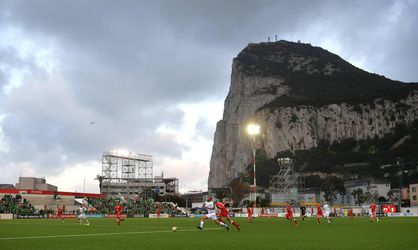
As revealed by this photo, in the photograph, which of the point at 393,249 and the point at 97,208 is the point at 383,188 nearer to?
the point at 97,208

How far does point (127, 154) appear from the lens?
18775 centimetres

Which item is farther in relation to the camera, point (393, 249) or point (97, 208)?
point (97, 208)

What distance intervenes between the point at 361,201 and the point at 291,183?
30.2m

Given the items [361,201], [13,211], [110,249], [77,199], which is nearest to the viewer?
[110,249]

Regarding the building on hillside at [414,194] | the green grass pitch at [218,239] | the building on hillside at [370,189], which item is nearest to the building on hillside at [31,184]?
the building on hillside at [370,189]

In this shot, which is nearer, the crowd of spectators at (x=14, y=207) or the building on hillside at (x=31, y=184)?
the crowd of spectators at (x=14, y=207)

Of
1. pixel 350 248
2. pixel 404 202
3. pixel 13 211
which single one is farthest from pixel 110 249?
pixel 404 202

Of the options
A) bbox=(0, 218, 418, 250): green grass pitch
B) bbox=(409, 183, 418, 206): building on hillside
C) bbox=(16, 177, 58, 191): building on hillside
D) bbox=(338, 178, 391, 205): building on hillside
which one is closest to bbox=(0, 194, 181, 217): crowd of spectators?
bbox=(16, 177, 58, 191): building on hillside

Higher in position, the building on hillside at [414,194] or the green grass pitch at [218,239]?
the building on hillside at [414,194]

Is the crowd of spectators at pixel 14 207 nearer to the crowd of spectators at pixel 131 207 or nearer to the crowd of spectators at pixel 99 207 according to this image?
the crowd of spectators at pixel 99 207

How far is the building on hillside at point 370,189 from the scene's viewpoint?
170 meters

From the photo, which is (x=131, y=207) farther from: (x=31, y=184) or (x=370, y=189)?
(x=370, y=189)

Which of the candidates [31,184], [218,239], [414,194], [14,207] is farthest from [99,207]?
[414,194]

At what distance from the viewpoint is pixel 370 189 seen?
578 ft
